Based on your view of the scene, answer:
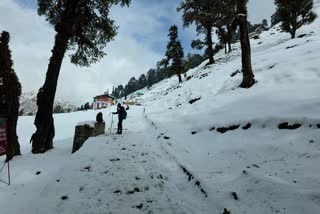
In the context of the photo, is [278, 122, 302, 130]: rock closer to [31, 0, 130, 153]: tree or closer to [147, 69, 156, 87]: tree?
[31, 0, 130, 153]: tree

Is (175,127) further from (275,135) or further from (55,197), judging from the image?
(55,197)

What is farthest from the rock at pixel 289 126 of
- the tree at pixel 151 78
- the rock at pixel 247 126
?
the tree at pixel 151 78

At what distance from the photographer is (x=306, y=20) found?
36688 millimetres

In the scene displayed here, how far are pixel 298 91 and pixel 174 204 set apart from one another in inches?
333

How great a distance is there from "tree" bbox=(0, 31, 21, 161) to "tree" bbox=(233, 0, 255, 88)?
12.8 m

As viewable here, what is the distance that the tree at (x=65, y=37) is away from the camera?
44.0ft

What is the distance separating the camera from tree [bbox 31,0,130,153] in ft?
44.0

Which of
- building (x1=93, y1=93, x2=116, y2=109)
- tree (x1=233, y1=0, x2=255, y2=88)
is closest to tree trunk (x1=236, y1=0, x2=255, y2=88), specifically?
tree (x1=233, y1=0, x2=255, y2=88)

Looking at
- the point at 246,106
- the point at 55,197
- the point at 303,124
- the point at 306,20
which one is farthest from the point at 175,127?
the point at 306,20

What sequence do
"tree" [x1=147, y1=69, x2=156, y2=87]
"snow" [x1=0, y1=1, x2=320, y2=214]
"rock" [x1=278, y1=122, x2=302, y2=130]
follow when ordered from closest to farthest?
1. "snow" [x1=0, y1=1, x2=320, y2=214]
2. "rock" [x1=278, y1=122, x2=302, y2=130]
3. "tree" [x1=147, y1=69, x2=156, y2=87]

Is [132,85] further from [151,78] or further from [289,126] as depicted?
[289,126]

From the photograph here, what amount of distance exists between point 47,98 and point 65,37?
3331 mm

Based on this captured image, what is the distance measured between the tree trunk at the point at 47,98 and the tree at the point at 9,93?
40.9 inches

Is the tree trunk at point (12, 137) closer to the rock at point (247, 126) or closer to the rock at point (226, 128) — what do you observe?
the rock at point (226, 128)
